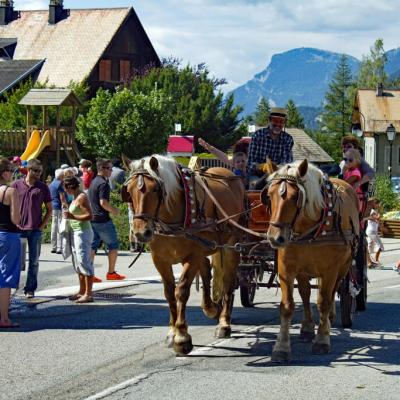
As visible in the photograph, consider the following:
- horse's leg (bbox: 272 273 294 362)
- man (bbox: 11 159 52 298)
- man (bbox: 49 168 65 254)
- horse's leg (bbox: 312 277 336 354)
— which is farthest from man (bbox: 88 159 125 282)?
horse's leg (bbox: 272 273 294 362)

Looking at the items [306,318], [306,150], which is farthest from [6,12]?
[306,318]

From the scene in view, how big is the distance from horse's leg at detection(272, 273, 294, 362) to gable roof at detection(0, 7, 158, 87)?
5217 cm

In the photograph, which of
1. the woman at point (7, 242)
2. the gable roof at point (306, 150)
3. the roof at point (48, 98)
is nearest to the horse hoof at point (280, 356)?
the woman at point (7, 242)

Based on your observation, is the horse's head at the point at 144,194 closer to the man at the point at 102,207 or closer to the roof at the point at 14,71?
the man at the point at 102,207

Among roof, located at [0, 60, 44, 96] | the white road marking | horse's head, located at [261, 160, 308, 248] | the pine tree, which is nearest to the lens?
the white road marking

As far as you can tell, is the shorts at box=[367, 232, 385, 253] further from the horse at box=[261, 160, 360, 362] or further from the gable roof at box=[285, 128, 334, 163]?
the gable roof at box=[285, 128, 334, 163]

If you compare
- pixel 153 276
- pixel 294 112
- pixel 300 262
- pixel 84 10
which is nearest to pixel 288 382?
pixel 300 262

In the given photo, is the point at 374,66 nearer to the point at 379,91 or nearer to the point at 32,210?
the point at 379,91

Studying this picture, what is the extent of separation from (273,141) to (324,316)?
2692 mm

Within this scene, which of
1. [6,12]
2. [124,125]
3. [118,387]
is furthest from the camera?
Answer: [6,12]

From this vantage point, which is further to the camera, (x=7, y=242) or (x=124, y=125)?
(x=124, y=125)

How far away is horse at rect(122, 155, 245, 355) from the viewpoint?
9.79 m

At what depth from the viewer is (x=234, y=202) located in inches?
453

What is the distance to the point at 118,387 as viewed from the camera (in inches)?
338
